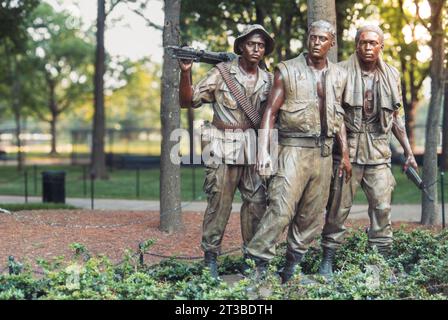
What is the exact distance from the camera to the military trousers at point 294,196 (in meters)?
6.00

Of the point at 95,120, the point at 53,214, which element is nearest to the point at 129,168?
the point at 95,120

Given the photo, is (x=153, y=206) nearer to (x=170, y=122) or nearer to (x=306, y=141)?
(x=170, y=122)

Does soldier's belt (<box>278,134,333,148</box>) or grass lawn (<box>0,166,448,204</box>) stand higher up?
soldier's belt (<box>278,134,333,148</box>)

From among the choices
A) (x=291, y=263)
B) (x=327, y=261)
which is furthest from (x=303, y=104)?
(x=327, y=261)

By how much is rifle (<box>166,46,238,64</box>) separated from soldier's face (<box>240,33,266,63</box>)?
313 mm

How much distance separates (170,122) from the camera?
1036cm

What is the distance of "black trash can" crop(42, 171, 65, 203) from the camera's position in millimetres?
14953

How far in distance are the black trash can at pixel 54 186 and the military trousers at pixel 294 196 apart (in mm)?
9619

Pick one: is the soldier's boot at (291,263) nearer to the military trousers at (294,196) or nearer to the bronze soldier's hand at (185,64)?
the military trousers at (294,196)

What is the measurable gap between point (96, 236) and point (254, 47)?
15.4 ft

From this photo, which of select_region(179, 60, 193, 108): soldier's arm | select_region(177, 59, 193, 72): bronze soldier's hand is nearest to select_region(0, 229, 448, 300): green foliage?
select_region(179, 60, 193, 108): soldier's arm

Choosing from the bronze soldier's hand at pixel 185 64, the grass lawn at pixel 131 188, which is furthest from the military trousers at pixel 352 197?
the grass lawn at pixel 131 188

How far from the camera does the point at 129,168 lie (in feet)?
93.8

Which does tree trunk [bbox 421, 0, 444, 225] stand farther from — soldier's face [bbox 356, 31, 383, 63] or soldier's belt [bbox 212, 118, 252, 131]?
soldier's belt [bbox 212, 118, 252, 131]
